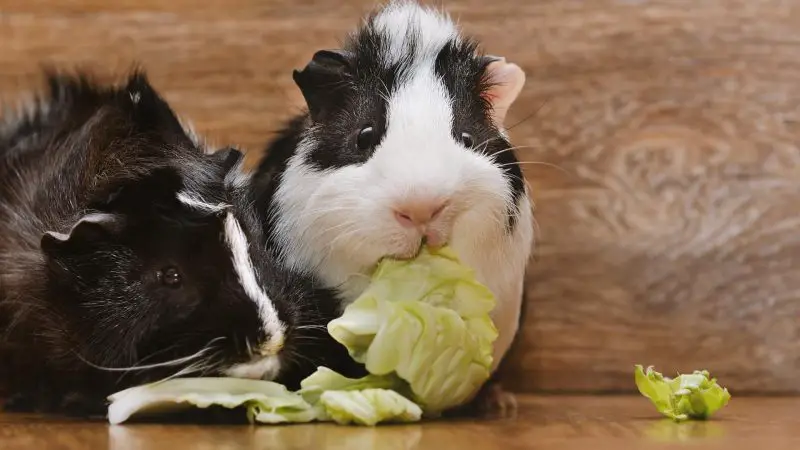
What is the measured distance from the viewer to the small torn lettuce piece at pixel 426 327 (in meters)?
1.73

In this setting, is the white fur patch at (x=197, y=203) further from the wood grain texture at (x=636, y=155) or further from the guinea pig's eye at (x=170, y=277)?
the wood grain texture at (x=636, y=155)

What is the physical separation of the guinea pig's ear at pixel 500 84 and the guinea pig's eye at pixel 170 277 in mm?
718

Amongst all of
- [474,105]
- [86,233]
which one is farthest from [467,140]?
[86,233]

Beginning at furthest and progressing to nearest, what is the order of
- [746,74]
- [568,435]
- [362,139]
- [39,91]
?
1. [746,74]
2. [39,91]
3. [362,139]
4. [568,435]

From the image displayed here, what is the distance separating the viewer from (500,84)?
206cm

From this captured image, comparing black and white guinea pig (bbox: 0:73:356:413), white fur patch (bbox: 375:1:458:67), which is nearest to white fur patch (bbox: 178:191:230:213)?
black and white guinea pig (bbox: 0:73:356:413)

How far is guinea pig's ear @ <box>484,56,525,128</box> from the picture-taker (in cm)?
204

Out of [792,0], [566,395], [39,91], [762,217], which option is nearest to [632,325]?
[566,395]

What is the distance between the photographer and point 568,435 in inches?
62.9

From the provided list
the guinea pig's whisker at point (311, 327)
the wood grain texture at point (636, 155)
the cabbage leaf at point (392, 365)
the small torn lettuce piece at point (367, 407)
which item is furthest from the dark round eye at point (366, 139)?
the wood grain texture at point (636, 155)

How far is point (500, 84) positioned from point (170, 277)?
0.79m

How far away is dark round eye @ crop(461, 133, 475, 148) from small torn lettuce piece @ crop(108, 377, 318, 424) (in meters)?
0.57

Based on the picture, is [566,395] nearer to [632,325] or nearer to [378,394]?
[632,325]

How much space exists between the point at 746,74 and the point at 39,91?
5.73 feet
